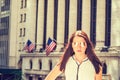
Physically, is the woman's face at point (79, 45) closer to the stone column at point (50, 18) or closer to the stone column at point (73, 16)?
the stone column at point (73, 16)

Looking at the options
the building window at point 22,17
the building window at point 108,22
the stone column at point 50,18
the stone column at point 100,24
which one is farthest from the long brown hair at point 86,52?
the building window at point 22,17

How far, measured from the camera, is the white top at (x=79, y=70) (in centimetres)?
1066

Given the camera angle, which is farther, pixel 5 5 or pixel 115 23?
pixel 5 5

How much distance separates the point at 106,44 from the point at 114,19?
18.1 feet

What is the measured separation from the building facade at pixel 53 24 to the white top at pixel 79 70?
46.1 metres

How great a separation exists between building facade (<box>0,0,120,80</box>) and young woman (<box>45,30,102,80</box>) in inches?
1813

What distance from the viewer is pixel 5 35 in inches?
3637

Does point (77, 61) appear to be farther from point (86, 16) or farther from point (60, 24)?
point (60, 24)

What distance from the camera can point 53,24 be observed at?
7206cm

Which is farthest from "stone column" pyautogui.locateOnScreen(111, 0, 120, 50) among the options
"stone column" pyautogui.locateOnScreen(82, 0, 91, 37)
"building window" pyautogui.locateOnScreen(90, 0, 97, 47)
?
"building window" pyautogui.locateOnScreen(90, 0, 97, 47)

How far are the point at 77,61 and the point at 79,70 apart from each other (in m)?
0.29

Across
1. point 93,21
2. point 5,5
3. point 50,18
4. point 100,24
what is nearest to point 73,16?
point 93,21

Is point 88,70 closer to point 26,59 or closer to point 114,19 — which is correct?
point 114,19

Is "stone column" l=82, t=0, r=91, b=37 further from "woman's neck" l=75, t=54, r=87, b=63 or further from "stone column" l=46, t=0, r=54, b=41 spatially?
"woman's neck" l=75, t=54, r=87, b=63
